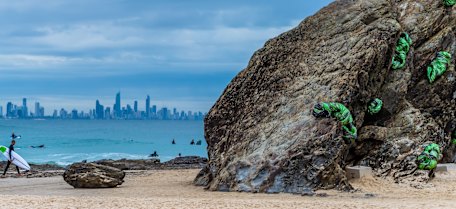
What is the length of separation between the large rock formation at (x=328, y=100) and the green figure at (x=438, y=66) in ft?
0.84

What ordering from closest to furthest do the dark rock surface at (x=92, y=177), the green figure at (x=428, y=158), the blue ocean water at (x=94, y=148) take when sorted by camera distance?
1. the green figure at (x=428, y=158)
2. the dark rock surface at (x=92, y=177)
3. the blue ocean water at (x=94, y=148)

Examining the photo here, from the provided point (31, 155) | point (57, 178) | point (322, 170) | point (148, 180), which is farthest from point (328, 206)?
point (31, 155)

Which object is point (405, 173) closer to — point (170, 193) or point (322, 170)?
point (322, 170)

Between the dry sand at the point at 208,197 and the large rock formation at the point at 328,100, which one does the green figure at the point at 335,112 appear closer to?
the large rock formation at the point at 328,100

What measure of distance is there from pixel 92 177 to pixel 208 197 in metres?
5.32

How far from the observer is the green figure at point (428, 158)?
2280 centimetres

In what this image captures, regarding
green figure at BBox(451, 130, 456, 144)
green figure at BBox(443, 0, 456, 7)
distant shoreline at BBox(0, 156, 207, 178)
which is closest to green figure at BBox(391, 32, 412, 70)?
green figure at BBox(443, 0, 456, 7)

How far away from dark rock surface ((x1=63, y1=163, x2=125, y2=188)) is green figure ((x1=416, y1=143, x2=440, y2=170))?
10.5 metres

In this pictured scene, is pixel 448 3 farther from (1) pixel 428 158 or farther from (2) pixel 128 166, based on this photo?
(2) pixel 128 166

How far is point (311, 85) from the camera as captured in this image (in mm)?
22531

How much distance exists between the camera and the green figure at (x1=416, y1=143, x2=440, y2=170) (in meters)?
22.8

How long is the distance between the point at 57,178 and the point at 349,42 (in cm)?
1396

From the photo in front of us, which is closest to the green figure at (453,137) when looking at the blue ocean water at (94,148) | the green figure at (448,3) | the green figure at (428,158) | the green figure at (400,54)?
the green figure at (448,3)

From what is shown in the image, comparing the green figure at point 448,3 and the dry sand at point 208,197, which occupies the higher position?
the green figure at point 448,3
